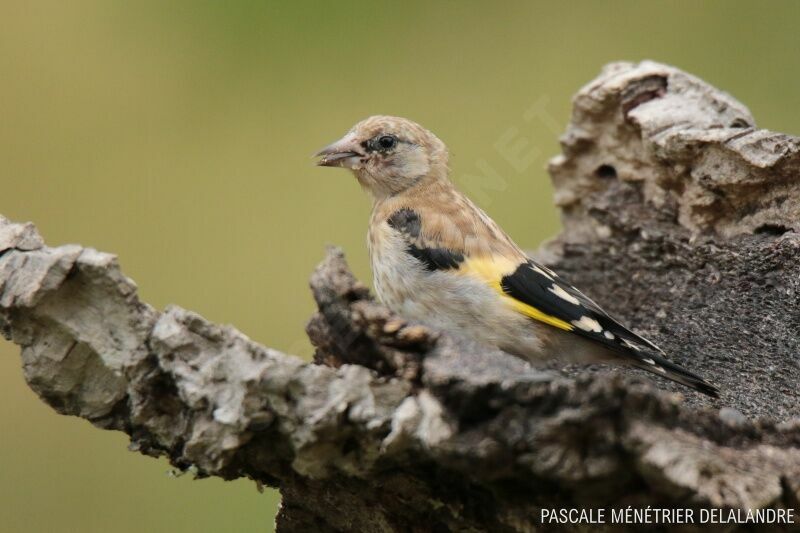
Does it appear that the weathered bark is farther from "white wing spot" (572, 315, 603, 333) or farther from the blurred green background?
the blurred green background

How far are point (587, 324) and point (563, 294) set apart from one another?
6.1 inches

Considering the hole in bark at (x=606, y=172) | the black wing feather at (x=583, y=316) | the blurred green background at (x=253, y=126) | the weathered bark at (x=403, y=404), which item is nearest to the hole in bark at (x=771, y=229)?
the weathered bark at (x=403, y=404)

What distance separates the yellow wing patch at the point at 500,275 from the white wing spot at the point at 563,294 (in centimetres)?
8

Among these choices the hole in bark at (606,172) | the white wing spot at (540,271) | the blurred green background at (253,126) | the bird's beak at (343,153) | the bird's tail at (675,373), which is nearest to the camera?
the bird's tail at (675,373)

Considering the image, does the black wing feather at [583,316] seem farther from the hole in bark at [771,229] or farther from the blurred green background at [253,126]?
the blurred green background at [253,126]

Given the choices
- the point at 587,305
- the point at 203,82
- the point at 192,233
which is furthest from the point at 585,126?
the point at 203,82

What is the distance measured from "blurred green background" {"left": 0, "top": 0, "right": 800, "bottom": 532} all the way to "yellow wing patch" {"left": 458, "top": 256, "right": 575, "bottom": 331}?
1934 mm

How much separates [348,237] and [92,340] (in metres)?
3.39

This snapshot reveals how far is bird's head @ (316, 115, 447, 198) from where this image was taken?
11.4 feet

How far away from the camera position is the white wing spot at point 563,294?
114 inches

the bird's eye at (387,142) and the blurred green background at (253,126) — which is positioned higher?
the blurred green background at (253,126)

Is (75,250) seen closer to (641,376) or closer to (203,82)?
(641,376)

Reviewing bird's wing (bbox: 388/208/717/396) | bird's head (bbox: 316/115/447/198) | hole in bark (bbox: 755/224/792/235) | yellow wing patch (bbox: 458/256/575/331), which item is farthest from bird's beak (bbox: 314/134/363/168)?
hole in bark (bbox: 755/224/792/235)

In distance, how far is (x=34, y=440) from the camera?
16.6ft
